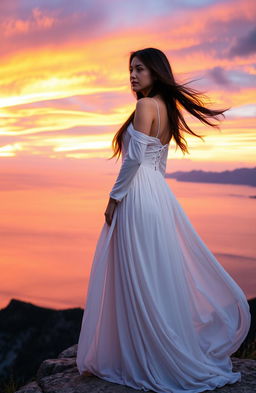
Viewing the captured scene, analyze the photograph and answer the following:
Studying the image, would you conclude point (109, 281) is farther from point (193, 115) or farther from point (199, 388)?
point (193, 115)

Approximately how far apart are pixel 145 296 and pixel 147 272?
21 centimetres

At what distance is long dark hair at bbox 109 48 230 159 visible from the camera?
4574mm

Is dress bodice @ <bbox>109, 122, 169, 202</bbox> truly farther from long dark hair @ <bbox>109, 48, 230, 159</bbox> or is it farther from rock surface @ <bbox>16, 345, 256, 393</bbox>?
rock surface @ <bbox>16, 345, 256, 393</bbox>

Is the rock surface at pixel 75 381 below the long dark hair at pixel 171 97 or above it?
below

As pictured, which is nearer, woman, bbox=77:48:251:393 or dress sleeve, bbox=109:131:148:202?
dress sleeve, bbox=109:131:148:202

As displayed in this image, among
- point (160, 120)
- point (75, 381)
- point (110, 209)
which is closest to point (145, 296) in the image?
point (110, 209)

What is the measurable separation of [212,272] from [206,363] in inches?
34.4

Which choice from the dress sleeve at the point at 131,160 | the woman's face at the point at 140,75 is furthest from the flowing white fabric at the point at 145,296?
the woman's face at the point at 140,75

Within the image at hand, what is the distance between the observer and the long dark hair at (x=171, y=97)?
15.0 ft

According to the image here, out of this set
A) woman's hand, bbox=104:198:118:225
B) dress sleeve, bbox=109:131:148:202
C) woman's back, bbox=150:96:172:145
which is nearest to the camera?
dress sleeve, bbox=109:131:148:202

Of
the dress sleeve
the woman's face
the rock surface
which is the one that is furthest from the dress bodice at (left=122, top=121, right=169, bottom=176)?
the rock surface

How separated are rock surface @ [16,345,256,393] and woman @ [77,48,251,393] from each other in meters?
0.10

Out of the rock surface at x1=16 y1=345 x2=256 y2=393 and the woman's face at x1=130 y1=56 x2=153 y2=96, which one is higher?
the woman's face at x1=130 y1=56 x2=153 y2=96

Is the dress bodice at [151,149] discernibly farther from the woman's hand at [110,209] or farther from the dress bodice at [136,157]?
the woman's hand at [110,209]
